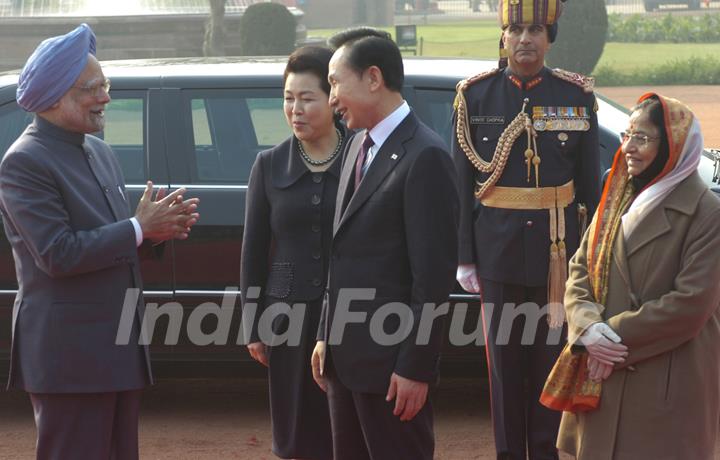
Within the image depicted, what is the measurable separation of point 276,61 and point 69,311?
121 inches

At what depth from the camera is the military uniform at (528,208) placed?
16.5ft

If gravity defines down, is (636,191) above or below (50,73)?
below

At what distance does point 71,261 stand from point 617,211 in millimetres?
1818

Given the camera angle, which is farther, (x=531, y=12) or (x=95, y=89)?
(x=531, y=12)

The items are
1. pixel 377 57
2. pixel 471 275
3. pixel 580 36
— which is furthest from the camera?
pixel 580 36

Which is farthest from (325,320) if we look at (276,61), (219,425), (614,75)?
(614,75)

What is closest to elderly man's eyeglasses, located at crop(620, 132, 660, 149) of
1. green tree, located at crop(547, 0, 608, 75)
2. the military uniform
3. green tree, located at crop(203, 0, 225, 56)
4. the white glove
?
the military uniform

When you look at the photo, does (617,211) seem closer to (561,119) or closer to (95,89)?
(561,119)

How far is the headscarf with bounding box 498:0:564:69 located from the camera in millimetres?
4969

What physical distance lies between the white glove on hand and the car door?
2.41 meters

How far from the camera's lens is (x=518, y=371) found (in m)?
5.07

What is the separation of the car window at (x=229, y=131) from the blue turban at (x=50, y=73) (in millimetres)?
2122

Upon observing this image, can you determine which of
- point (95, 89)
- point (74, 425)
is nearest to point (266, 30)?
point (95, 89)

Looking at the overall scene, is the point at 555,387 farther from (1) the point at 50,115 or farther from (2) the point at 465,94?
(1) the point at 50,115
